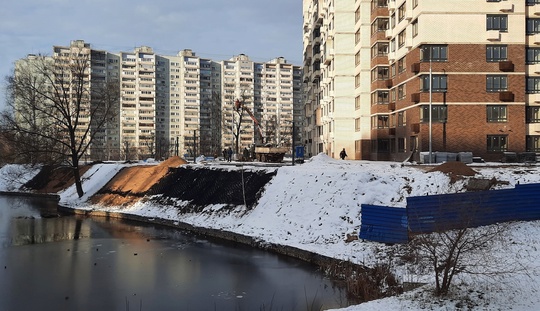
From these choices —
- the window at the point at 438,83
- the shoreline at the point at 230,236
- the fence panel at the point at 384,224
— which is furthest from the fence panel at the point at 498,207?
the window at the point at 438,83

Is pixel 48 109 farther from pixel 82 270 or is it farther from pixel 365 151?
pixel 365 151

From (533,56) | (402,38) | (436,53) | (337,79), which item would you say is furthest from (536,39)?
(337,79)

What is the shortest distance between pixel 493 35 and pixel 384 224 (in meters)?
30.7

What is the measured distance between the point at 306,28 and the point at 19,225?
6821 cm

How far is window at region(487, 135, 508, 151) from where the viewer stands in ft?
134

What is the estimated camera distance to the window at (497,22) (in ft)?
133

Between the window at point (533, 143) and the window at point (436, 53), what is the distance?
10.8m

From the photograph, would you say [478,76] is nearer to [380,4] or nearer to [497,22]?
[497,22]

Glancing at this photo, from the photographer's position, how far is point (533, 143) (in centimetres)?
4128

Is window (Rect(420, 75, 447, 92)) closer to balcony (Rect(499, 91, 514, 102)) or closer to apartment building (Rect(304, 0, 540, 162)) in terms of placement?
apartment building (Rect(304, 0, 540, 162))

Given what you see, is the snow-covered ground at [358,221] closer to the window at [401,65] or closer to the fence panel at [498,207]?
the fence panel at [498,207]

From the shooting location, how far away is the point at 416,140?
4344cm

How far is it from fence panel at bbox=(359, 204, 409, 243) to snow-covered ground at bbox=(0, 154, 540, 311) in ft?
1.26

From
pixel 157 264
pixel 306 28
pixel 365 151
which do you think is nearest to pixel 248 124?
pixel 306 28
